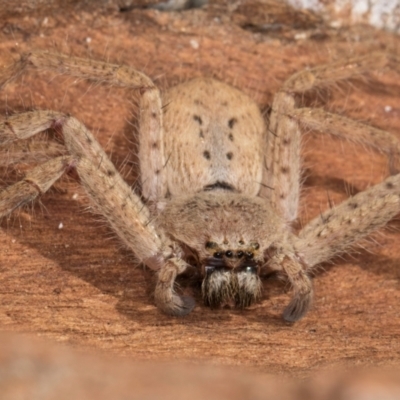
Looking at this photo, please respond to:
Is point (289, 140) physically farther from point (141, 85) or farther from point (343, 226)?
point (141, 85)

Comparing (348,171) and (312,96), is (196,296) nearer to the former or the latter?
(348,171)

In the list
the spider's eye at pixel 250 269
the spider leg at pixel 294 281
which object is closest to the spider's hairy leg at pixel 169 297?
the spider's eye at pixel 250 269

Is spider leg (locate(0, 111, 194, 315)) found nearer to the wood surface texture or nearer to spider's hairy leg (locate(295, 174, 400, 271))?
the wood surface texture

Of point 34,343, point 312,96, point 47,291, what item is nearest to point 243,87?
point 312,96

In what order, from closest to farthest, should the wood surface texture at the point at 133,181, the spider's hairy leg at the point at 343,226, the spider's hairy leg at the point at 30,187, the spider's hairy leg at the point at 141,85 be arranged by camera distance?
the wood surface texture at the point at 133,181 < the spider's hairy leg at the point at 30,187 < the spider's hairy leg at the point at 343,226 < the spider's hairy leg at the point at 141,85

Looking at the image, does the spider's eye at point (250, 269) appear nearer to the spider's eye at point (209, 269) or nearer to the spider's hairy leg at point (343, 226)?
the spider's eye at point (209, 269)

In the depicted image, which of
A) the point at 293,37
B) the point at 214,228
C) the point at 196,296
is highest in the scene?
the point at 293,37
